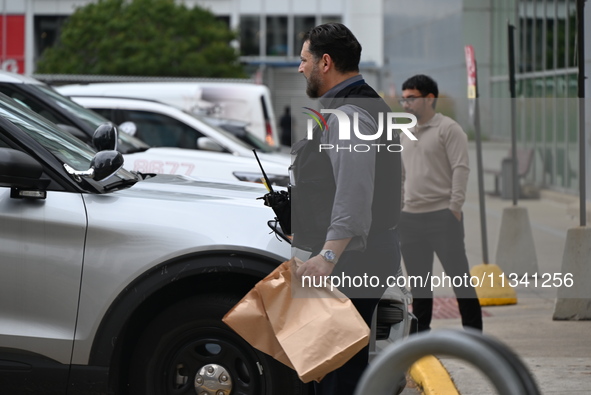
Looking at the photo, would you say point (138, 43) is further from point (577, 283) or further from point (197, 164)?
point (577, 283)

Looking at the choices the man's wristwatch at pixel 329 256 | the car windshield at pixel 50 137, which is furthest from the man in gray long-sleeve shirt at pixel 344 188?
the car windshield at pixel 50 137

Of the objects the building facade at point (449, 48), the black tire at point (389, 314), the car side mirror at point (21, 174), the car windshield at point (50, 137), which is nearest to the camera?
the car side mirror at point (21, 174)

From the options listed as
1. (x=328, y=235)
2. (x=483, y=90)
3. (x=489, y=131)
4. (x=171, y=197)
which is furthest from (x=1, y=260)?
(x=483, y=90)

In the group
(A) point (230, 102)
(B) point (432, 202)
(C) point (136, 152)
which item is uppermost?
(A) point (230, 102)

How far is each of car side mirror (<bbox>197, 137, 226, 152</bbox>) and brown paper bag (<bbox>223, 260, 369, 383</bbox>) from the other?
7.28 m

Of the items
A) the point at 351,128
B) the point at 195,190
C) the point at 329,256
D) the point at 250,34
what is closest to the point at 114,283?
the point at 195,190

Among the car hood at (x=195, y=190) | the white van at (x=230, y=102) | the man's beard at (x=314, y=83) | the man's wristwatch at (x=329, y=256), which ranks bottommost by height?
the man's wristwatch at (x=329, y=256)

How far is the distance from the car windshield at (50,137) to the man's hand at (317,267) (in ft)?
4.91

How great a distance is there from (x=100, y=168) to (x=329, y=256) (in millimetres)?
1398

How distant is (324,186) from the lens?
431 cm

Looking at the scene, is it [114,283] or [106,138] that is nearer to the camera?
[114,283]

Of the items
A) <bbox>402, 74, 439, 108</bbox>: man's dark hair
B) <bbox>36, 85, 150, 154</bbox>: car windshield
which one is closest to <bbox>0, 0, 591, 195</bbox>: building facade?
<bbox>402, 74, 439, 108</bbox>: man's dark hair

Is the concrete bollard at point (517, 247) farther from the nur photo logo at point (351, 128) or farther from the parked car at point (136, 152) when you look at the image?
the nur photo logo at point (351, 128)

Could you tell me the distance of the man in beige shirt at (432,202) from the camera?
696 cm
